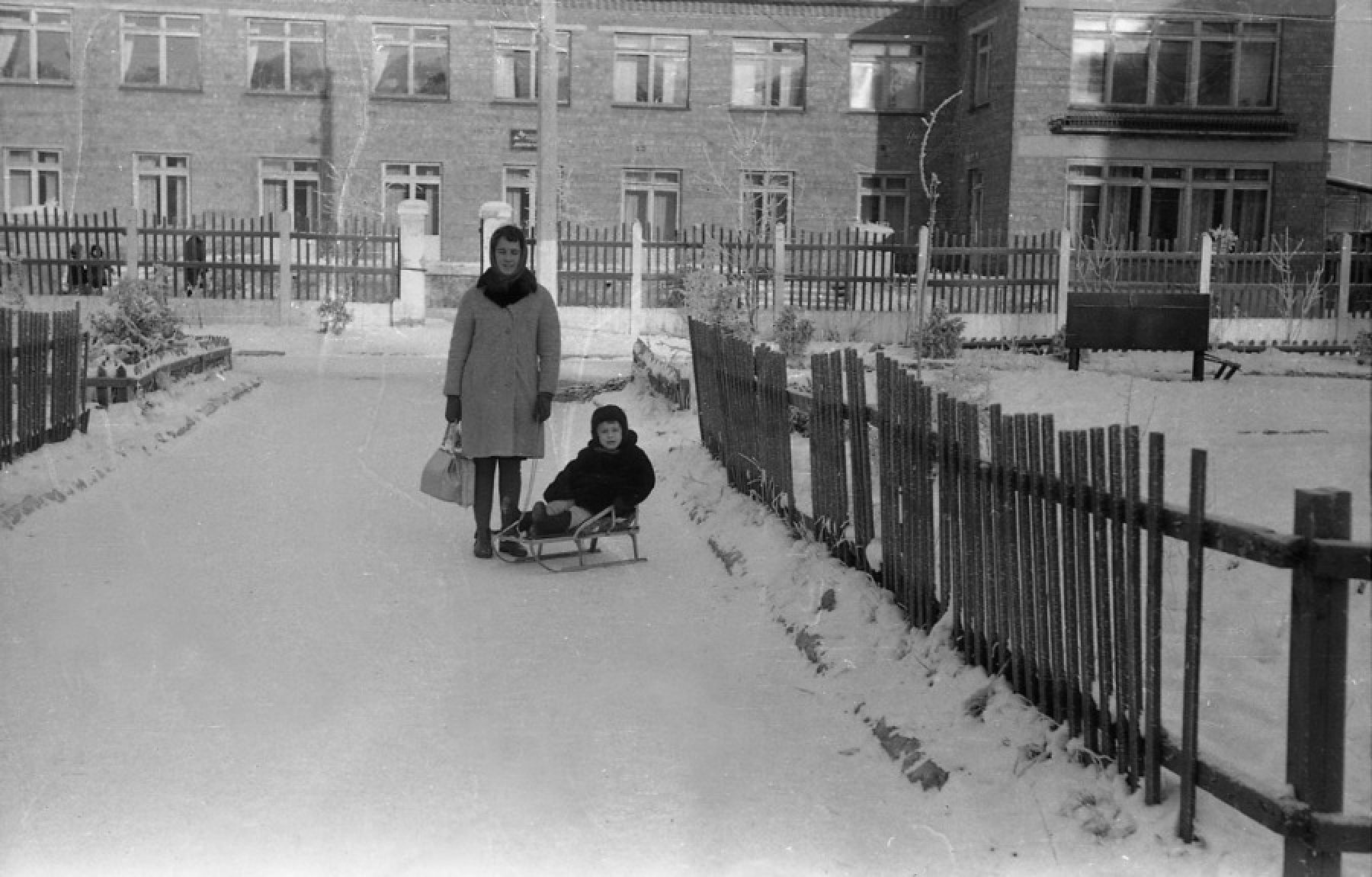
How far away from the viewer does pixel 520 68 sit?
118ft

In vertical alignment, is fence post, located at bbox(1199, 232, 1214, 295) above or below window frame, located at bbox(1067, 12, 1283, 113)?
below

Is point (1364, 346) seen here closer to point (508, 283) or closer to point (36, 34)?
point (508, 283)

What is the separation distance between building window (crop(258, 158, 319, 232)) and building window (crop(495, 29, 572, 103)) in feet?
14.8

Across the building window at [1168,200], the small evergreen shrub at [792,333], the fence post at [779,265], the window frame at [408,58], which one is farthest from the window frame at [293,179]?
the small evergreen shrub at [792,333]

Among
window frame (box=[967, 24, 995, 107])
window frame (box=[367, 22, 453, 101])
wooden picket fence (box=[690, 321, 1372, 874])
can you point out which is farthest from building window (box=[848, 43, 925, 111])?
wooden picket fence (box=[690, 321, 1372, 874])

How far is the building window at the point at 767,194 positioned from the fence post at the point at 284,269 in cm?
1245

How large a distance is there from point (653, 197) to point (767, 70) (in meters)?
3.82

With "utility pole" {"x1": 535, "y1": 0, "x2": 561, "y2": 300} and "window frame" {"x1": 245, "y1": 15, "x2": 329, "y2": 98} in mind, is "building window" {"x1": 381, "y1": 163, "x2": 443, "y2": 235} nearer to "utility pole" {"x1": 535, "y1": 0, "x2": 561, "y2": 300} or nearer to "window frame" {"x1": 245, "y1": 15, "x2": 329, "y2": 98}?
"window frame" {"x1": 245, "y1": 15, "x2": 329, "y2": 98}

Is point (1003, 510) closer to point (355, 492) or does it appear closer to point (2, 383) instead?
point (355, 492)

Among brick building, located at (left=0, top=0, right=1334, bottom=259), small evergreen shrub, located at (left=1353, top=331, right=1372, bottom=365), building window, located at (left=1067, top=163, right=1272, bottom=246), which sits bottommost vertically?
small evergreen shrub, located at (left=1353, top=331, right=1372, bottom=365)

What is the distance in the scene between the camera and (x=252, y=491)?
10.8 m

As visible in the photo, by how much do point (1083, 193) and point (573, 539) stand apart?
25.6 metres

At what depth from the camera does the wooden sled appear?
862 cm

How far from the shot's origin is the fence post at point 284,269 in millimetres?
25938
